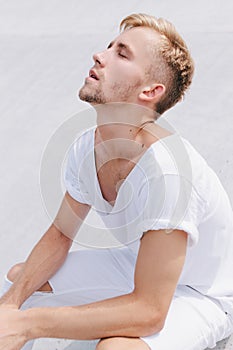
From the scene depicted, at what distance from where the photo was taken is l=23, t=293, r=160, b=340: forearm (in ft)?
4.50

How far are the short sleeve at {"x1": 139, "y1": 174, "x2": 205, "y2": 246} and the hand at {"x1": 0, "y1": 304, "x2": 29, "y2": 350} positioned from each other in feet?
1.08

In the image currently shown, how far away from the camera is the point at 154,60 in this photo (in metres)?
1.50

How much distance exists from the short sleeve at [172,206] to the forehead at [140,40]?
0.31 m

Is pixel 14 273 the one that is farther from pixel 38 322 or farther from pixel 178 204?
pixel 178 204

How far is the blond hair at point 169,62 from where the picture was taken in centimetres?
150

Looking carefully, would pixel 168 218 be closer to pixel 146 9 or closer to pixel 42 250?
pixel 42 250

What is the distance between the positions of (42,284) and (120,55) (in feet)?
1.93

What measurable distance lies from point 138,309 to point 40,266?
36cm

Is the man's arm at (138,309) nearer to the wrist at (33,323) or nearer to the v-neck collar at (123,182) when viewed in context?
the wrist at (33,323)

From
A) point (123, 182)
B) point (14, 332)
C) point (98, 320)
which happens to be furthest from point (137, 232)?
point (14, 332)

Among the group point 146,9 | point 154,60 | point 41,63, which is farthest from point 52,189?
point 146,9

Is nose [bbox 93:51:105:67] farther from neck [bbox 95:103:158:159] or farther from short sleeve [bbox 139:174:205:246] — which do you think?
short sleeve [bbox 139:174:205:246]

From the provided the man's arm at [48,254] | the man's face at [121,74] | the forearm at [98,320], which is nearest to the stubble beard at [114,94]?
the man's face at [121,74]

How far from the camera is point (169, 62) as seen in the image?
1.50 metres
